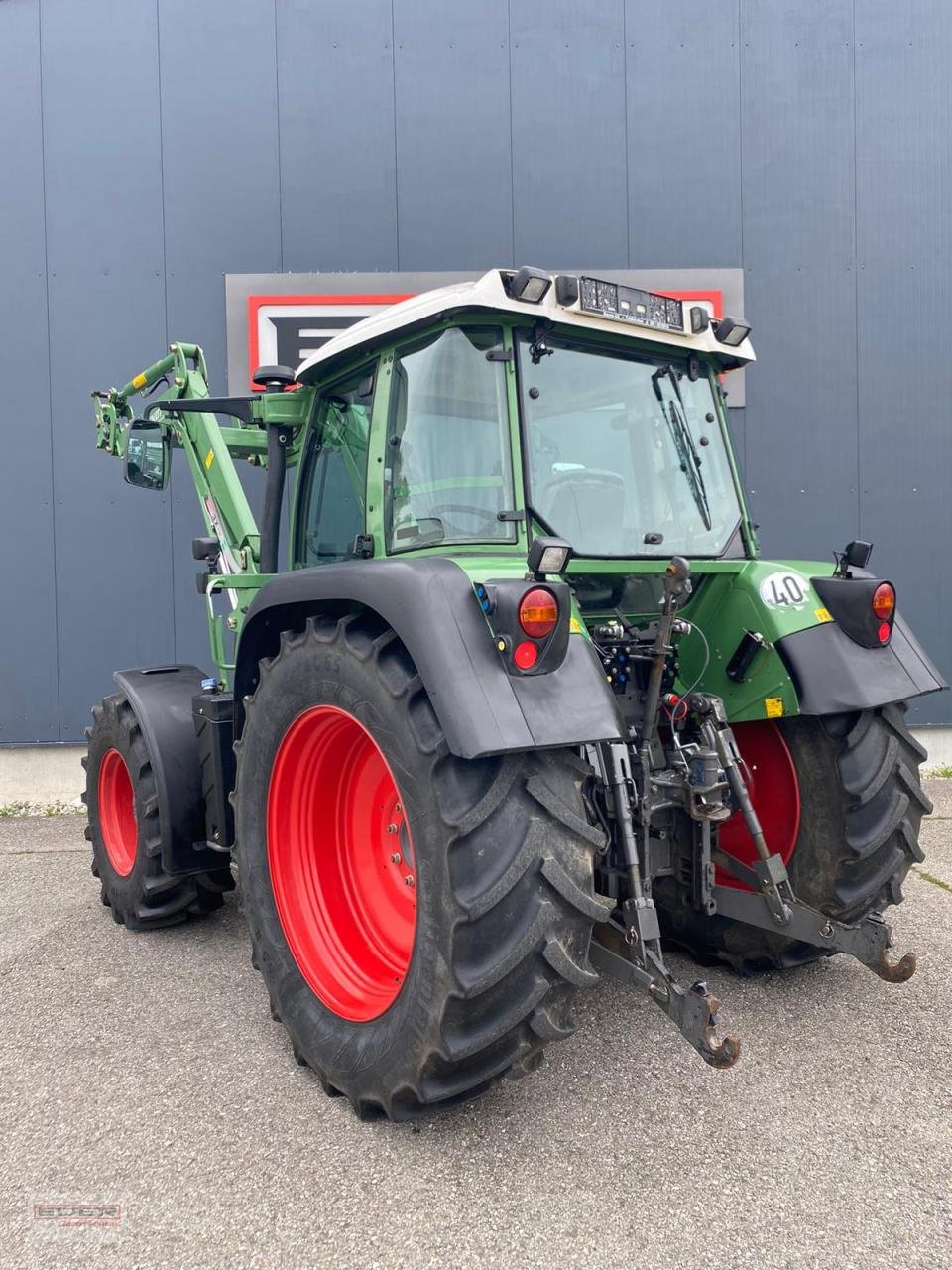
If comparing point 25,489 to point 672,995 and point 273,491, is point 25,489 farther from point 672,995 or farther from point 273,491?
point 672,995

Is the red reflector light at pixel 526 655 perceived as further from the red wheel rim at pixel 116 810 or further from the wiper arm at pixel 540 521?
the red wheel rim at pixel 116 810

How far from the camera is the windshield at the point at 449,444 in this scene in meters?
2.39

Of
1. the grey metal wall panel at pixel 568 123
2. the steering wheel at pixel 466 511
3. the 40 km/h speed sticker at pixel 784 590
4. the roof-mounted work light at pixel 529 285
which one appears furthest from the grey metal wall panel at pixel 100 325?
the 40 km/h speed sticker at pixel 784 590

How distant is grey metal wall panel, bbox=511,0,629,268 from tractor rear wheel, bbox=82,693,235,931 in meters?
3.97

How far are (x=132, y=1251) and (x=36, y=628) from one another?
481 centimetres

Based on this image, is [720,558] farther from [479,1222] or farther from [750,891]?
[479,1222]

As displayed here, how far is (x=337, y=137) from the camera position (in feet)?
18.5

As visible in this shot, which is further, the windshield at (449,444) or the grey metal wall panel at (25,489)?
the grey metal wall panel at (25,489)

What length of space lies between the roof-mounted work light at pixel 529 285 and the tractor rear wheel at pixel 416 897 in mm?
956

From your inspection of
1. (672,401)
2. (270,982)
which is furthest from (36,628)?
(672,401)

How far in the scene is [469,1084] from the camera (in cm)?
188

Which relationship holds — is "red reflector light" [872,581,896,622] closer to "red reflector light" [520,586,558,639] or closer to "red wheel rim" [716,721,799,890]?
"red wheel rim" [716,721,799,890]

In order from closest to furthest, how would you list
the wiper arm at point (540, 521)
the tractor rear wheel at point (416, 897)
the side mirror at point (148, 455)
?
the tractor rear wheel at point (416, 897) → the wiper arm at point (540, 521) → the side mirror at point (148, 455)

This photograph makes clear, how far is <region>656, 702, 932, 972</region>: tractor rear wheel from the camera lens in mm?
2586
